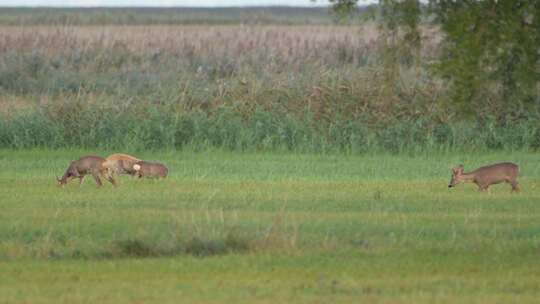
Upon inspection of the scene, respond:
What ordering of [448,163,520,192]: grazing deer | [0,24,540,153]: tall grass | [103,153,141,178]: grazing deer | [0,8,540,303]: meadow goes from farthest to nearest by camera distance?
[0,24,540,153]: tall grass
[103,153,141,178]: grazing deer
[448,163,520,192]: grazing deer
[0,8,540,303]: meadow

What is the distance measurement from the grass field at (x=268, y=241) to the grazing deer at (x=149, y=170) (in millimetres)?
128

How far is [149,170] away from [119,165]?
64cm

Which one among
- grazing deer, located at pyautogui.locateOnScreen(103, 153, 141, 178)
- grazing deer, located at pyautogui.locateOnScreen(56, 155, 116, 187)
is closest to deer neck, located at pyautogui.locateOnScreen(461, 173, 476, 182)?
grazing deer, located at pyautogui.locateOnScreen(103, 153, 141, 178)

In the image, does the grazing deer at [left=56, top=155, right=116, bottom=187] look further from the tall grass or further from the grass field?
the tall grass

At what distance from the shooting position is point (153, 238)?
13383mm

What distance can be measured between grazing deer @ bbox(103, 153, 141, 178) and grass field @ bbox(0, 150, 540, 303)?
21 centimetres

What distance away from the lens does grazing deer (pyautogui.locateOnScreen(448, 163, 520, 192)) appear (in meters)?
18.4

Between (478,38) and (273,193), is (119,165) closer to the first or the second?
(273,193)

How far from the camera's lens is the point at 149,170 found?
19.9 metres

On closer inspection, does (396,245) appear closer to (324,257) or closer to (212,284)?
(324,257)

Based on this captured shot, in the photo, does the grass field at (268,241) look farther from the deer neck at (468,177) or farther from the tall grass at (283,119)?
the tall grass at (283,119)

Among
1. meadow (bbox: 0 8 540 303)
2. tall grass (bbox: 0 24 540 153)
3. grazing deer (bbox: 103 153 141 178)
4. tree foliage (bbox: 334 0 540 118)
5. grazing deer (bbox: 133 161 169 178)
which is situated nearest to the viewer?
meadow (bbox: 0 8 540 303)

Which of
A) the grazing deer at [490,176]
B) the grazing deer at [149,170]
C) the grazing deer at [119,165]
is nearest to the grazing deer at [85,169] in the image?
the grazing deer at [119,165]

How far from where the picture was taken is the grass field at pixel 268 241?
11234 mm
